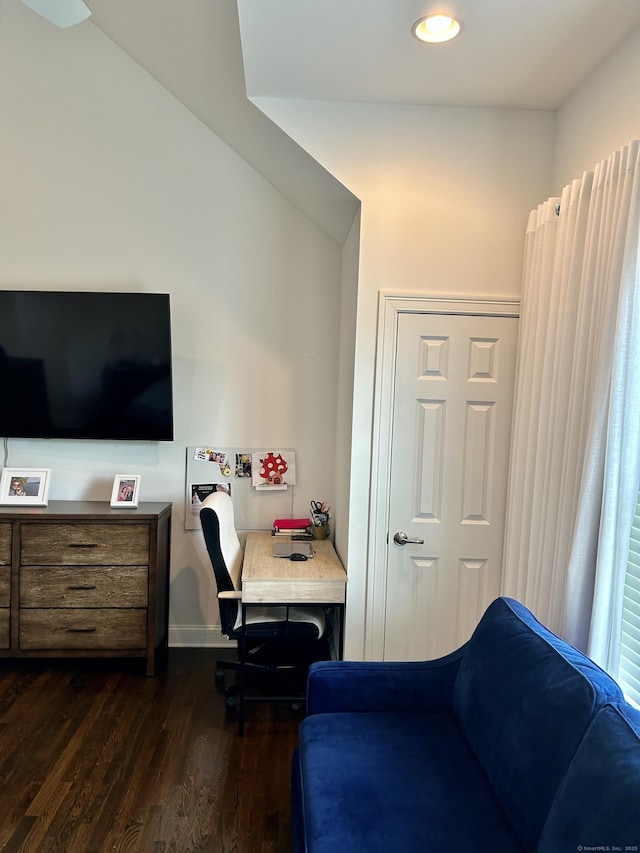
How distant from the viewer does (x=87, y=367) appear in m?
3.46

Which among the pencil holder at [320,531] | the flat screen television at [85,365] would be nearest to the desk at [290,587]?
the pencil holder at [320,531]

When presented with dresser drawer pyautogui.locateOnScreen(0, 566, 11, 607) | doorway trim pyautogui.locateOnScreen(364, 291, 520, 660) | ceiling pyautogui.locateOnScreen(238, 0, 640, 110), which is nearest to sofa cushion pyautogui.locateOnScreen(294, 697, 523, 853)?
doorway trim pyautogui.locateOnScreen(364, 291, 520, 660)

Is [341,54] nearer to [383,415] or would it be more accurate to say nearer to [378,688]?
[383,415]

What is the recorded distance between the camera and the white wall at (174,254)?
3.51 meters

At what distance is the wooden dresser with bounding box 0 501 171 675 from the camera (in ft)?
10.6

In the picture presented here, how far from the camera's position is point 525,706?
1.60 m

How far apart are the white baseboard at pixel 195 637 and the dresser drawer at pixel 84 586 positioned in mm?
539

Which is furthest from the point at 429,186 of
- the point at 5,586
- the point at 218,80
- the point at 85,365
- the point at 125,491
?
the point at 5,586

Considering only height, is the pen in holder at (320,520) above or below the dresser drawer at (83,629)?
above

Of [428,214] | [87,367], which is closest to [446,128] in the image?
[428,214]

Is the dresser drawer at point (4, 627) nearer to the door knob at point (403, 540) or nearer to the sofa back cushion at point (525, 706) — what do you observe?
the door knob at point (403, 540)

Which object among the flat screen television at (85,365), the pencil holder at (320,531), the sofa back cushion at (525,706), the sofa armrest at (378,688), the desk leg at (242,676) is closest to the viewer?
the sofa back cushion at (525,706)

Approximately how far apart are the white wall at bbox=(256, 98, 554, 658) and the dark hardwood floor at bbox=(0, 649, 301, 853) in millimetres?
1582

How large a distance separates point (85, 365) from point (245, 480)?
1178mm
